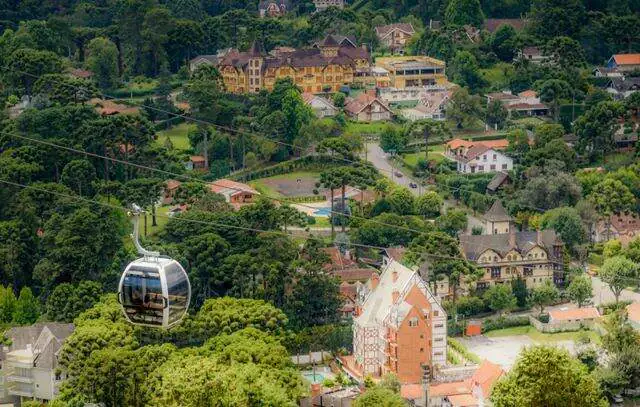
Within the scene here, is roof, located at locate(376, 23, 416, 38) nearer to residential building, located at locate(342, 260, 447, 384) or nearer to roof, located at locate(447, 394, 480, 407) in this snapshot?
residential building, located at locate(342, 260, 447, 384)

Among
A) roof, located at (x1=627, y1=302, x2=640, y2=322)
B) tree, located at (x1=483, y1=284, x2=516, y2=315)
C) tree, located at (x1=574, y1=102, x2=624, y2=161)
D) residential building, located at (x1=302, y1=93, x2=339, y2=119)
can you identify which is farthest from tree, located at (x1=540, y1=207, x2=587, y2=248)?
residential building, located at (x1=302, y1=93, x2=339, y2=119)

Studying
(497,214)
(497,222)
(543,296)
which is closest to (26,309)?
(543,296)

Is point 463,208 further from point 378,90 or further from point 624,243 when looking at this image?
point 378,90

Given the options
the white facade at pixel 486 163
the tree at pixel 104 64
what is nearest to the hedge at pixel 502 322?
the white facade at pixel 486 163

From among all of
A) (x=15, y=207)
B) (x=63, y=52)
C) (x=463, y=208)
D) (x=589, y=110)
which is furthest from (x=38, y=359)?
(x=63, y=52)

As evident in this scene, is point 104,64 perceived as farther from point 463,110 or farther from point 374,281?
point 374,281

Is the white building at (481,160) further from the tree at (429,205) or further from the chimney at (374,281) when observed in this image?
the chimney at (374,281)
